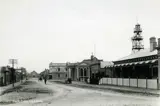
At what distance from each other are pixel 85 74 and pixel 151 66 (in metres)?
43.3

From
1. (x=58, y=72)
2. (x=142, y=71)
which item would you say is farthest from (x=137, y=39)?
(x=58, y=72)

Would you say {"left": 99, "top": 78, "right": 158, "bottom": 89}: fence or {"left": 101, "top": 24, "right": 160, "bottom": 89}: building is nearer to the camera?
{"left": 99, "top": 78, "right": 158, "bottom": 89}: fence

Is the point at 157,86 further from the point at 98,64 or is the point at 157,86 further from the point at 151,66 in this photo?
the point at 98,64

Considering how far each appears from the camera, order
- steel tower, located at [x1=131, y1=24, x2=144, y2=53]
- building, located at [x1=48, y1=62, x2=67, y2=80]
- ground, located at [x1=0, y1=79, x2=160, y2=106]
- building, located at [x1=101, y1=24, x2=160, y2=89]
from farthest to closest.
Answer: building, located at [x1=48, y1=62, x2=67, y2=80], steel tower, located at [x1=131, y1=24, x2=144, y2=53], building, located at [x1=101, y1=24, x2=160, y2=89], ground, located at [x1=0, y1=79, x2=160, y2=106]

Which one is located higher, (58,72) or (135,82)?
(135,82)

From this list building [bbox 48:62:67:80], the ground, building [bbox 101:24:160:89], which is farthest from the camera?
building [bbox 48:62:67:80]

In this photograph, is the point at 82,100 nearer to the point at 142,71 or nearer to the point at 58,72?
the point at 142,71

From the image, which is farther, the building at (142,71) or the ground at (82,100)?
the building at (142,71)

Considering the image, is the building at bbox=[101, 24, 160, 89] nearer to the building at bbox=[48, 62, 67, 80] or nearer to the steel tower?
the steel tower

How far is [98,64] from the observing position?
61.7 metres

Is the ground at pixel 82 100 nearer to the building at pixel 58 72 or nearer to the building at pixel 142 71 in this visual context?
the building at pixel 142 71

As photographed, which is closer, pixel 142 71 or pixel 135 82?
pixel 135 82

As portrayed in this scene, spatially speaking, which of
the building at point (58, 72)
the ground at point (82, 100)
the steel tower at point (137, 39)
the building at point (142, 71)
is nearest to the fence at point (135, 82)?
the building at point (142, 71)

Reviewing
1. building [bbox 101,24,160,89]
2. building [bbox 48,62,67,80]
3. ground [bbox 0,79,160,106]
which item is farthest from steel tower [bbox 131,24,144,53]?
building [bbox 48,62,67,80]
